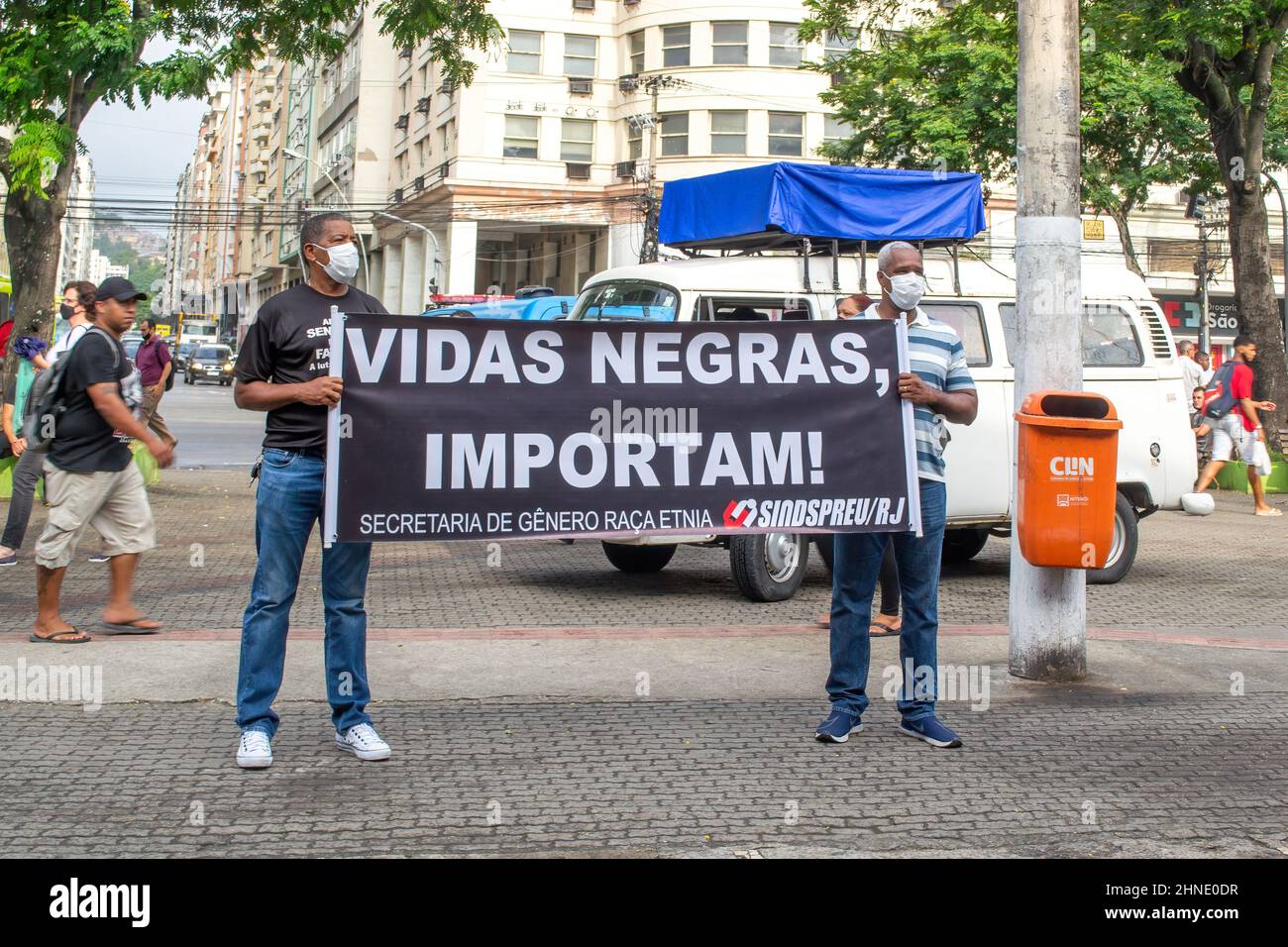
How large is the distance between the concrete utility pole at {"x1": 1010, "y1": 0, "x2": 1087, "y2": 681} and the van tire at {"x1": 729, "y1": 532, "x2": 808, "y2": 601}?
2.42 meters

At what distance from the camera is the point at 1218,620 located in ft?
29.1

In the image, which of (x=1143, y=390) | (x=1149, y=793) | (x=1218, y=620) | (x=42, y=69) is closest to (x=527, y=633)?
(x=1149, y=793)

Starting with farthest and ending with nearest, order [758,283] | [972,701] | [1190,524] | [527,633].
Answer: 1. [1190,524]
2. [758,283]
3. [527,633]
4. [972,701]

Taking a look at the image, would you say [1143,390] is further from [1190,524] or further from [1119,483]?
[1190,524]

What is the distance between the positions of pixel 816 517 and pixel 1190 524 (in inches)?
411

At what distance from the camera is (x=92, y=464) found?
7.32m

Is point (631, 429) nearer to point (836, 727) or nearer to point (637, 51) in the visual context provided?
point (836, 727)

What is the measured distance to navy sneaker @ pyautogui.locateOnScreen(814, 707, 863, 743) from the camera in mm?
5578

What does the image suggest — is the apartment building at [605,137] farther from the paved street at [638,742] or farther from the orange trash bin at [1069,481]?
the orange trash bin at [1069,481]

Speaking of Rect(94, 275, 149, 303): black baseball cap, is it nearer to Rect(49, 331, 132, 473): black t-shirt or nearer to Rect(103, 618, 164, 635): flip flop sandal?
Rect(49, 331, 132, 473): black t-shirt

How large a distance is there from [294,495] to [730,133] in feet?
144

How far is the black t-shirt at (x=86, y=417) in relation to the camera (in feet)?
23.6

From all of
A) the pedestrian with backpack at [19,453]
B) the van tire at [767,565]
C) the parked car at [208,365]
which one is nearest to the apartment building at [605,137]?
the parked car at [208,365]
